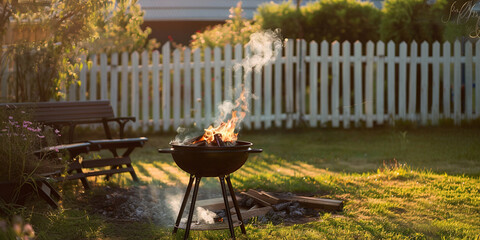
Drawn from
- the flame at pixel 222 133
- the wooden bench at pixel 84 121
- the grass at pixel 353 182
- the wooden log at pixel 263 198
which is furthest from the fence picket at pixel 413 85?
the flame at pixel 222 133

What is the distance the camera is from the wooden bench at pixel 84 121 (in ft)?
20.5

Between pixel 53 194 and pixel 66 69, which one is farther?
pixel 66 69

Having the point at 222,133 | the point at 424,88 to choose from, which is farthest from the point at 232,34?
the point at 222,133

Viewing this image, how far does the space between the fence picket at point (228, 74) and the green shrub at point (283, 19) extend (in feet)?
5.36

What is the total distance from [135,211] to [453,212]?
9.53 ft

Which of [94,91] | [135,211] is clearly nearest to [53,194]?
[135,211]

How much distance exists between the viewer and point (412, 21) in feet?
36.7

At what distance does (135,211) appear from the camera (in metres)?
5.37

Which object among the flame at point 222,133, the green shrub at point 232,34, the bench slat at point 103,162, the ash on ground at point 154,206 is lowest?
the ash on ground at point 154,206

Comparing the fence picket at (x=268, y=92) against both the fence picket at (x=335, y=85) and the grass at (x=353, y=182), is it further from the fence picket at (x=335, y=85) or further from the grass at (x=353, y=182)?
the fence picket at (x=335, y=85)

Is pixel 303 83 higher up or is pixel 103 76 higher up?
pixel 103 76

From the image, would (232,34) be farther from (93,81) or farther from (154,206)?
(154,206)

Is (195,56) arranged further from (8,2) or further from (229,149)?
(229,149)

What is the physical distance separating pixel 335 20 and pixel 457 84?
2759 mm
